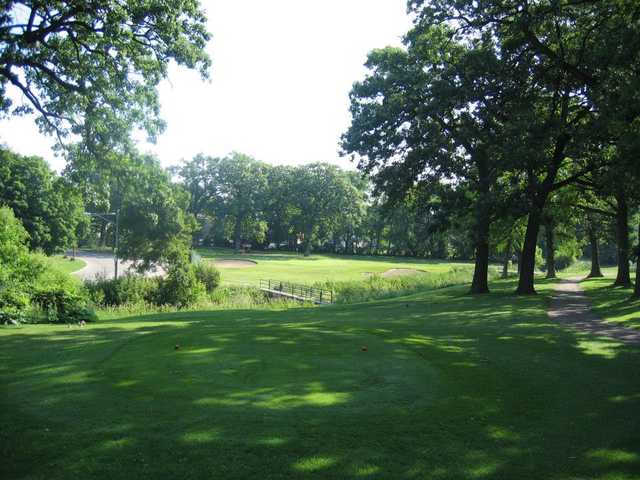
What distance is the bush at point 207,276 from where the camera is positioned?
45.2m

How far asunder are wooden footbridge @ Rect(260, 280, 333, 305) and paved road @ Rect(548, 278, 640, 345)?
57.0ft

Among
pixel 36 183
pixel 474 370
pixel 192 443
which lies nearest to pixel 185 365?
pixel 192 443

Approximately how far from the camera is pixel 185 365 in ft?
28.6

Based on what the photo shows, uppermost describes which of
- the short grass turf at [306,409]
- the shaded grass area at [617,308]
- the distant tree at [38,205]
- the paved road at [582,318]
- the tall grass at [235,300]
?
the distant tree at [38,205]

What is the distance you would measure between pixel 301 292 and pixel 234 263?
35.4m

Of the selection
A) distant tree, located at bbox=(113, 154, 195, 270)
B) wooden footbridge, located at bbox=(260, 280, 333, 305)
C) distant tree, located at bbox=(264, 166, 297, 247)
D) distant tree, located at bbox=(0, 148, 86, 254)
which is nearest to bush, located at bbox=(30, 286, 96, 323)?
wooden footbridge, located at bbox=(260, 280, 333, 305)

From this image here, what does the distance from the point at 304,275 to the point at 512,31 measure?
46267 mm

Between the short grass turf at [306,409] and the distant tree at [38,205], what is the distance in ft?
205

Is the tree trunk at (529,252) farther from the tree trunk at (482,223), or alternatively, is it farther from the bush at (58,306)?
the bush at (58,306)

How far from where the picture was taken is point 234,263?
78812 mm

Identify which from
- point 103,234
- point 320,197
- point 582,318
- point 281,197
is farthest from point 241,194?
point 582,318

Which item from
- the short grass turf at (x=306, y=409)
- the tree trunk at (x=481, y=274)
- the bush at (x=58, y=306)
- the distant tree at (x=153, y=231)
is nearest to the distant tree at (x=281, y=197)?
the distant tree at (x=153, y=231)

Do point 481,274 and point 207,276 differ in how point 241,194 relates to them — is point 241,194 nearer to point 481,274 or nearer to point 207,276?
point 207,276

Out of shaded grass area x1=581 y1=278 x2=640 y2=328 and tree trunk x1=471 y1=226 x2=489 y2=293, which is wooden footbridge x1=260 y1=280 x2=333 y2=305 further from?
shaded grass area x1=581 y1=278 x2=640 y2=328
